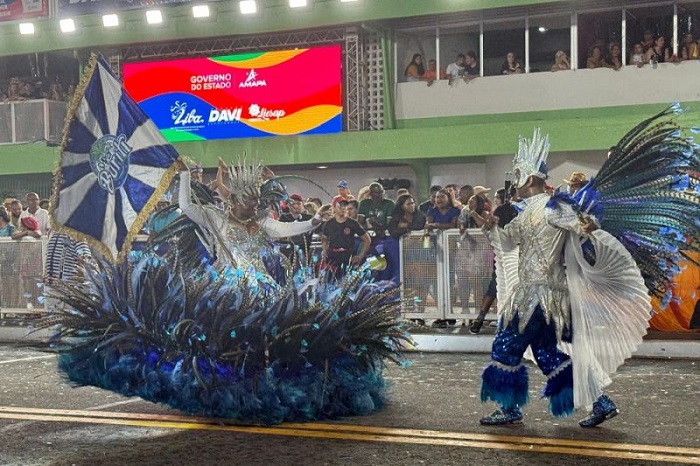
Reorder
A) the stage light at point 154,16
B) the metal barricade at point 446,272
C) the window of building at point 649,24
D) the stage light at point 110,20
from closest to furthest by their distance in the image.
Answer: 1. the metal barricade at point 446,272
2. the window of building at point 649,24
3. the stage light at point 154,16
4. the stage light at point 110,20

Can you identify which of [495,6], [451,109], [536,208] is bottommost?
[536,208]

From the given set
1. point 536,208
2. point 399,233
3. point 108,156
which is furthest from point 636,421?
point 399,233

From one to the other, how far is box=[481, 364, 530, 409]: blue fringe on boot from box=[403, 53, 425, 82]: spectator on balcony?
60.1 feet

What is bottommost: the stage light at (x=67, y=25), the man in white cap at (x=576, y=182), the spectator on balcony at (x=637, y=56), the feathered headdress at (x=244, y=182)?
the feathered headdress at (x=244, y=182)

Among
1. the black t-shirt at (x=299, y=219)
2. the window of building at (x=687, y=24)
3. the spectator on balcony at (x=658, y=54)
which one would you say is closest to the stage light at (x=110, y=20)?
the spectator on balcony at (x=658, y=54)

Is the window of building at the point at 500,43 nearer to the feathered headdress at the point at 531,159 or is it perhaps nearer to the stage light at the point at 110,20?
the stage light at the point at 110,20

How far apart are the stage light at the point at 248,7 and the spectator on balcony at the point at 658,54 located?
880 centimetres

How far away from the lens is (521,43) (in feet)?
80.9

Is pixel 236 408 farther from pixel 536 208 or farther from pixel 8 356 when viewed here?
pixel 8 356

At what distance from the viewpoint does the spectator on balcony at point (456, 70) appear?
24.7 m

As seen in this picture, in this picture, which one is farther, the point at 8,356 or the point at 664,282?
the point at 8,356

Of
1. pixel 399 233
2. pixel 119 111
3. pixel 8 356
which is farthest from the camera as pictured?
pixel 399 233

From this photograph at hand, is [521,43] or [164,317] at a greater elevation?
[521,43]

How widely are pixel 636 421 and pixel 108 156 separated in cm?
510
